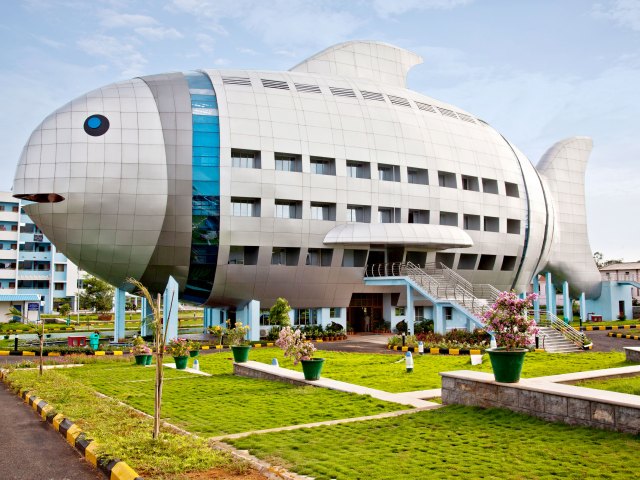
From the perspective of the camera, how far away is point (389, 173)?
47062 millimetres

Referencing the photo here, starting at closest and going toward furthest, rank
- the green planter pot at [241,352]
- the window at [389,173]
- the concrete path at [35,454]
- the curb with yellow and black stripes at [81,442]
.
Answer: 1. the curb with yellow and black stripes at [81,442]
2. the concrete path at [35,454]
3. the green planter pot at [241,352]
4. the window at [389,173]

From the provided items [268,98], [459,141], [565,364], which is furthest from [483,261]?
[565,364]

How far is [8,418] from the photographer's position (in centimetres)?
1527

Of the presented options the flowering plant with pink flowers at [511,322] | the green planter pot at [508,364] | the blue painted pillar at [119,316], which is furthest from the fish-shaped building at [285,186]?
the green planter pot at [508,364]

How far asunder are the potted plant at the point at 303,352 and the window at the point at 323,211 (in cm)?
2464

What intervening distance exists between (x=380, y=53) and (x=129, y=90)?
2455cm

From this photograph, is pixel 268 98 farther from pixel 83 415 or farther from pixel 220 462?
pixel 220 462

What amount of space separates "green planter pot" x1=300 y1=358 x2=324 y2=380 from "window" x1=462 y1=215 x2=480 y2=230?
34.6 metres

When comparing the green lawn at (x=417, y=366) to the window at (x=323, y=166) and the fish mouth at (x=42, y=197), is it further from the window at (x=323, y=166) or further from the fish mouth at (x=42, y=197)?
the window at (x=323, y=166)

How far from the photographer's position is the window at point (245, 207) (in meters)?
41.1

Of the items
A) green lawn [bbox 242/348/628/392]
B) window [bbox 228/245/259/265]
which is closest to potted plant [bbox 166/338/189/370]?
green lawn [bbox 242/348/628/392]

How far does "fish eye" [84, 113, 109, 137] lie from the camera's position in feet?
125

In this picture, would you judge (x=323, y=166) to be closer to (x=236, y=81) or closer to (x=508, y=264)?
(x=236, y=81)

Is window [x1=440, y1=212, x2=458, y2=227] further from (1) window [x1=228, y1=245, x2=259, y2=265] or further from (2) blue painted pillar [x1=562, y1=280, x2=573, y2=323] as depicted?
(2) blue painted pillar [x1=562, y1=280, x2=573, y2=323]
